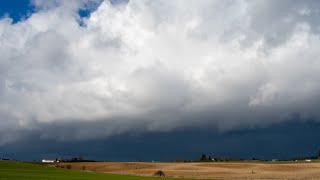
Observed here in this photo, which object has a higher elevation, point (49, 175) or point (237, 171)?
point (237, 171)

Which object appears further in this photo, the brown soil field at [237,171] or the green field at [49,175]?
the brown soil field at [237,171]

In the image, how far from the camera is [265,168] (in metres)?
138

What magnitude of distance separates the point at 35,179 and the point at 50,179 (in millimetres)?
2585

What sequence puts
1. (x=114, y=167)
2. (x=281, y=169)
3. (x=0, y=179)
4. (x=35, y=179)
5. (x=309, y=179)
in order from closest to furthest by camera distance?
(x=0, y=179), (x=35, y=179), (x=309, y=179), (x=281, y=169), (x=114, y=167)

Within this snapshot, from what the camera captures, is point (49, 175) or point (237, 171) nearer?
point (49, 175)

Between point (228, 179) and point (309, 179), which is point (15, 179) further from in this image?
point (309, 179)

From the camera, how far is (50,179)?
211 feet

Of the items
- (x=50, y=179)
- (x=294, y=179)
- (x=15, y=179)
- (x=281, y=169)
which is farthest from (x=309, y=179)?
(x=15, y=179)

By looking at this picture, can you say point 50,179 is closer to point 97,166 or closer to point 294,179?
point 294,179

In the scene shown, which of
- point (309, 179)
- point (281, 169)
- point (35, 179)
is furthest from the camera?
point (281, 169)

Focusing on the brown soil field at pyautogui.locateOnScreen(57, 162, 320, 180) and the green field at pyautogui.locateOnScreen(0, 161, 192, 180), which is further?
the brown soil field at pyautogui.locateOnScreen(57, 162, 320, 180)

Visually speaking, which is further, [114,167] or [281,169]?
[114,167]

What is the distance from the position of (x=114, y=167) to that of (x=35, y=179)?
3727 inches

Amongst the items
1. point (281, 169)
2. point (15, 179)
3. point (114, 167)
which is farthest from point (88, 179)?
point (114, 167)
